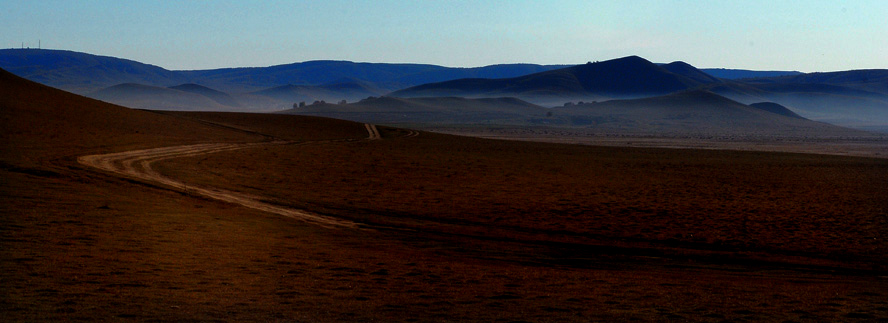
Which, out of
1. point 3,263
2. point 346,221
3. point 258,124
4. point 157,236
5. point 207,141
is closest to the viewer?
point 3,263

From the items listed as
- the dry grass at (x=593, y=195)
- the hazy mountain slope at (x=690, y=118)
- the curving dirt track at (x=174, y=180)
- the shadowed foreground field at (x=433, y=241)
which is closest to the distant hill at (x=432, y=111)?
the hazy mountain slope at (x=690, y=118)

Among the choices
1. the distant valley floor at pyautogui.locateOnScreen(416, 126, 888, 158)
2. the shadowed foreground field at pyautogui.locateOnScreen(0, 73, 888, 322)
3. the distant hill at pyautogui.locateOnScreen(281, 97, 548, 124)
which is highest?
the distant hill at pyautogui.locateOnScreen(281, 97, 548, 124)

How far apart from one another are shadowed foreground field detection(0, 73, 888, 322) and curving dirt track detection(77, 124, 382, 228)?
615mm

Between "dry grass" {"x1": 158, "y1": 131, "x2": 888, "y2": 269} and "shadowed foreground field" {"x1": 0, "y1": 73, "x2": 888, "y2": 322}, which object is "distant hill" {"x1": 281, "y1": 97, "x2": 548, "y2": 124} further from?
"shadowed foreground field" {"x1": 0, "y1": 73, "x2": 888, "y2": 322}

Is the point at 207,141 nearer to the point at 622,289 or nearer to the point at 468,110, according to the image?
the point at 622,289

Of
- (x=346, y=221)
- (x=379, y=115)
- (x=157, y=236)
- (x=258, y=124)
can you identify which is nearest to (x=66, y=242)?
(x=157, y=236)

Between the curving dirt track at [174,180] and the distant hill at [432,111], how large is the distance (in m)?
109

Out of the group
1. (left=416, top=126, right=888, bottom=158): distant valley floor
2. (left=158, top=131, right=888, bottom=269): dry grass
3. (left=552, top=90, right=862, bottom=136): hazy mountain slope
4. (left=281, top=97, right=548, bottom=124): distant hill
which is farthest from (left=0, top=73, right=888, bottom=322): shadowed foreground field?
(left=281, top=97, right=548, bottom=124): distant hill

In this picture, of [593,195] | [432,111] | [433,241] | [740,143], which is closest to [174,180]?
[433,241]

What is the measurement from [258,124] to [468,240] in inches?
1706

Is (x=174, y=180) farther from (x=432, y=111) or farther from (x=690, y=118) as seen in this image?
(x=432, y=111)

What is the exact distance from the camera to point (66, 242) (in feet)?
38.1

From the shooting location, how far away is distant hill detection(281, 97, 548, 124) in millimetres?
151375

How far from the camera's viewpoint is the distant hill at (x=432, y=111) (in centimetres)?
15138
